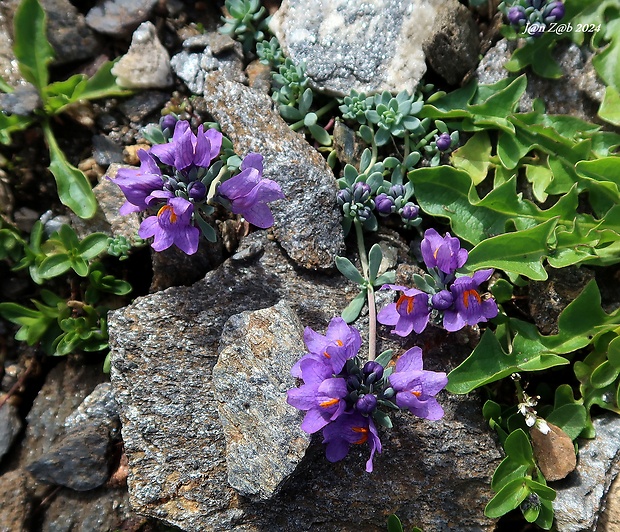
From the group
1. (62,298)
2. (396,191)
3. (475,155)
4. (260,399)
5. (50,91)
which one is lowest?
(62,298)

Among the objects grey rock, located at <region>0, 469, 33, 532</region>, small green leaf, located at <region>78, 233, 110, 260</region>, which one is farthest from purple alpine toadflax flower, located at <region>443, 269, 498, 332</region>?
grey rock, located at <region>0, 469, 33, 532</region>

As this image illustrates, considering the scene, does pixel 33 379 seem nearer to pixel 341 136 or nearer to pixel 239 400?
pixel 239 400

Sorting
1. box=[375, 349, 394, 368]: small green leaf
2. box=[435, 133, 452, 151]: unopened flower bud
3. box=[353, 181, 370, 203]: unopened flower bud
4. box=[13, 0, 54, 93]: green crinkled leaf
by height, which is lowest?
box=[375, 349, 394, 368]: small green leaf

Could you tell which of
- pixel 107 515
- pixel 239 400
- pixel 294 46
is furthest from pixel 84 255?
pixel 294 46

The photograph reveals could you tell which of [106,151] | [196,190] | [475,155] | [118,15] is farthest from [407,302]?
[118,15]

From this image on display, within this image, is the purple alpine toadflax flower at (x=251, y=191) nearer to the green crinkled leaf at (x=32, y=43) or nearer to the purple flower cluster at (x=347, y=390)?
the purple flower cluster at (x=347, y=390)

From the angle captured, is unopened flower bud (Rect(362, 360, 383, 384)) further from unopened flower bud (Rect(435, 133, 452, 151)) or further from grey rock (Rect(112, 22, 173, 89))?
grey rock (Rect(112, 22, 173, 89))

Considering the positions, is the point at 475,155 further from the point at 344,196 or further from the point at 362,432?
the point at 362,432
